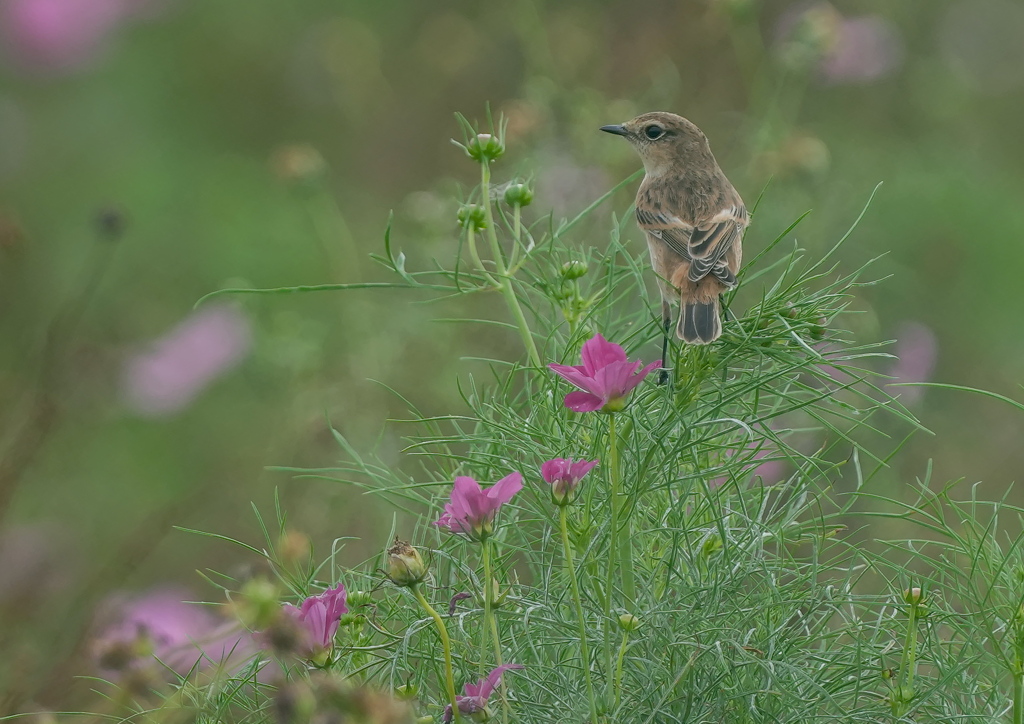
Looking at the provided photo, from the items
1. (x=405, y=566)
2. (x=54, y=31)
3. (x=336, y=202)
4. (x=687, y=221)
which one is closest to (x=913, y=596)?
(x=405, y=566)

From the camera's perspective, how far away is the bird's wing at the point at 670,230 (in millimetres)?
1919

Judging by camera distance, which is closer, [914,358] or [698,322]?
[698,322]

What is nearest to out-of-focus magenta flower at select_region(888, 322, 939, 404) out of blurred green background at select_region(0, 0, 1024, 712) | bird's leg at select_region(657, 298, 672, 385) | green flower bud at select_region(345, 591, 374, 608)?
blurred green background at select_region(0, 0, 1024, 712)

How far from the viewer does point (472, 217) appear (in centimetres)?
136

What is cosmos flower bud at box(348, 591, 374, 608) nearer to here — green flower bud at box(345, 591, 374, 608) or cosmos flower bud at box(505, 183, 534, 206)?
green flower bud at box(345, 591, 374, 608)

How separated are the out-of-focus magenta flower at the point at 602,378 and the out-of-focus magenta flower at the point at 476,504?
0.10 meters

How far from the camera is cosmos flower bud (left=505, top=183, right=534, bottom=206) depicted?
4.60ft

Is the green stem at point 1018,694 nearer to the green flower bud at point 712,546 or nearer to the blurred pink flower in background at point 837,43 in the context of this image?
the green flower bud at point 712,546

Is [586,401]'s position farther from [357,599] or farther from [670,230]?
[670,230]

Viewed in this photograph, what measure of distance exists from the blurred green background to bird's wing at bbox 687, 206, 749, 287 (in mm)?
590

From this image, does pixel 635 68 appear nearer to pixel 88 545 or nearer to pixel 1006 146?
pixel 1006 146

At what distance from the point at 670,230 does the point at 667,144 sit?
47 cm

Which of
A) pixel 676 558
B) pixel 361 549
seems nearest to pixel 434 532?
pixel 676 558

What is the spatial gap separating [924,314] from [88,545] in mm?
2529
